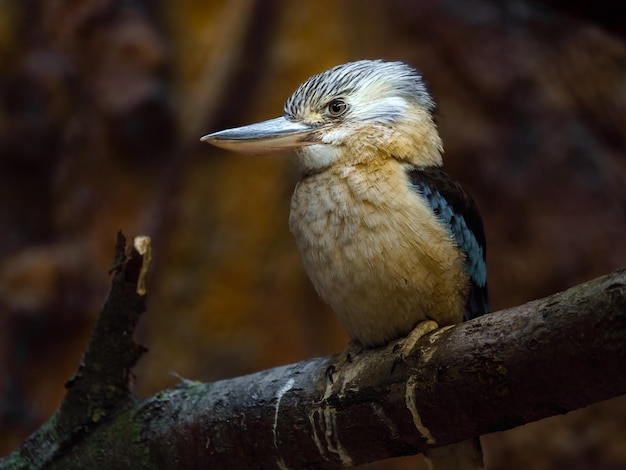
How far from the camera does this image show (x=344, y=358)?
6.32 ft

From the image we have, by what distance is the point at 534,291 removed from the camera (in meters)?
3.75

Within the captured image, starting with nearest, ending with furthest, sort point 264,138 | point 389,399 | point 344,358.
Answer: point 389,399
point 344,358
point 264,138

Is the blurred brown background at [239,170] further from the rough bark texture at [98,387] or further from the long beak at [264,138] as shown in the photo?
the long beak at [264,138]

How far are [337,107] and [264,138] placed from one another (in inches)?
9.1

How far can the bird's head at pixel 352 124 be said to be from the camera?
2.01 m

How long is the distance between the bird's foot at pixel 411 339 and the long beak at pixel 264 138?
560mm

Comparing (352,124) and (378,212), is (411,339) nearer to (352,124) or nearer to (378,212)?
(378,212)

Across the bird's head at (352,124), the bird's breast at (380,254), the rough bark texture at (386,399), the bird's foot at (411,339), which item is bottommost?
the rough bark texture at (386,399)

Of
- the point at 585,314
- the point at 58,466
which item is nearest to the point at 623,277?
the point at 585,314

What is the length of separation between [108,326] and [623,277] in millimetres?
1306

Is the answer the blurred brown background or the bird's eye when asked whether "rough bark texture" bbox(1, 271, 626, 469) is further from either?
the blurred brown background

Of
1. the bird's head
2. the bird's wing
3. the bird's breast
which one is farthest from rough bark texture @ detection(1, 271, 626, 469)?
the bird's head

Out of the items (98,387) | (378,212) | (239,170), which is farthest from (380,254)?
(239,170)

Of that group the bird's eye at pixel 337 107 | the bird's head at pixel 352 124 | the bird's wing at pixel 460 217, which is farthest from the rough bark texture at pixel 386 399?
the bird's eye at pixel 337 107
